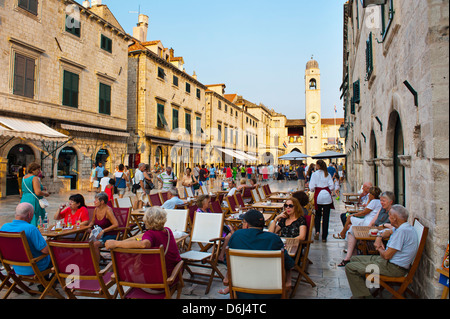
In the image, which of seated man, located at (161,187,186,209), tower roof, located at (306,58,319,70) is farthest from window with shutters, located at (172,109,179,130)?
tower roof, located at (306,58,319,70)

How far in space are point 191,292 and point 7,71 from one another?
12.4 m

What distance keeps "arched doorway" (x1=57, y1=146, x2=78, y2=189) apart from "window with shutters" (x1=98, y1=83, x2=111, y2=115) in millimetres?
2917

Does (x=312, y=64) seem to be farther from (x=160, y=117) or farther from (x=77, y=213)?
(x=77, y=213)

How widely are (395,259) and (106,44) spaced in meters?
17.9

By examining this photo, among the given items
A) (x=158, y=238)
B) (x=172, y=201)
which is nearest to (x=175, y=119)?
(x=172, y=201)

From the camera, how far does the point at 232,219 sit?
5598 mm

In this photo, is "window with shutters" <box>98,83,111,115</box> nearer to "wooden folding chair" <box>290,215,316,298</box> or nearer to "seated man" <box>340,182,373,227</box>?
"seated man" <box>340,182,373,227</box>

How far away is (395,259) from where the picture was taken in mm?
3293

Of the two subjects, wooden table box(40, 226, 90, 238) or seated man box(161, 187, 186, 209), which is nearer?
wooden table box(40, 226, 90, 238)

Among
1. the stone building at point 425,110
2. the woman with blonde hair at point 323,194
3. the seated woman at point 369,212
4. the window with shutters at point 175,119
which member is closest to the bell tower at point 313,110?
the window with shutters at point 175,119

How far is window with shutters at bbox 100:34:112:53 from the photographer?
16731 mm

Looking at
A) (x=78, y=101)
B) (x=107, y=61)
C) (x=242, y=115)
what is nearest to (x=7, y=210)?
(x=78, y=101)
